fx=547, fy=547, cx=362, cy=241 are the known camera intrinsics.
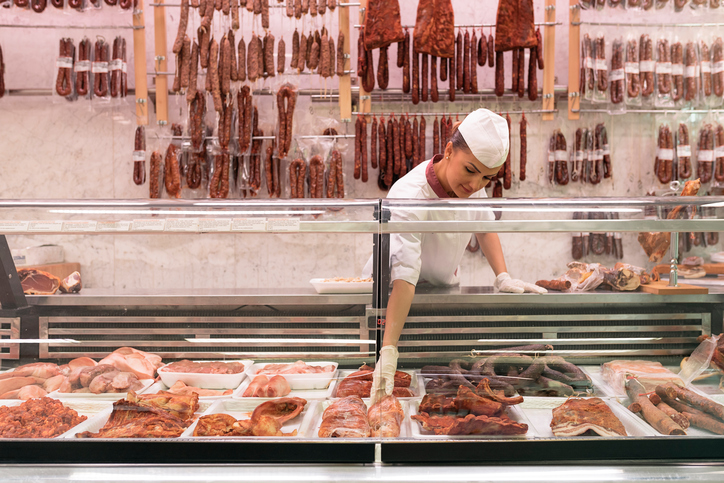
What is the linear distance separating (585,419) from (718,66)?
15.7ft

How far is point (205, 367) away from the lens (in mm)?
2172

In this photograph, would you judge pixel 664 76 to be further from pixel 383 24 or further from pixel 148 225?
pixel 148 225

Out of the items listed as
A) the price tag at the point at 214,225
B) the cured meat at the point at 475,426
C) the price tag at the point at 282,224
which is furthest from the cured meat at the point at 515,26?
the cured meat at the point at 475,426

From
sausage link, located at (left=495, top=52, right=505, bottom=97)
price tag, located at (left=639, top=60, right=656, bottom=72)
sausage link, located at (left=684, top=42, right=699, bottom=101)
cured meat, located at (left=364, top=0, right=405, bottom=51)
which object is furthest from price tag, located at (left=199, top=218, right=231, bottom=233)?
sausage link, located at (left=684, top=42, right=699, bottom=101)

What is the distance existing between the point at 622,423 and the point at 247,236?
1486mm

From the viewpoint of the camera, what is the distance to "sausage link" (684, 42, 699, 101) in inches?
205

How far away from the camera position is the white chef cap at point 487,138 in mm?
2646

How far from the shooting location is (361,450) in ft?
5.87

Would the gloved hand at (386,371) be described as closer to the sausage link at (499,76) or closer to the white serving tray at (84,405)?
the white serving tray at (84,405)

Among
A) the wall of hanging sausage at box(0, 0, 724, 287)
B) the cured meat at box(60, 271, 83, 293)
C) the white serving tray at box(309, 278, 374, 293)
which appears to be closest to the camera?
the white serving tray at box(309, 278, 374, 293)

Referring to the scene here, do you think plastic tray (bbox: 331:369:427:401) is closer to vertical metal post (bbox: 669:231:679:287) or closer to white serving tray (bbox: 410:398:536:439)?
white serving tray (bbox: 410:398:536:439)

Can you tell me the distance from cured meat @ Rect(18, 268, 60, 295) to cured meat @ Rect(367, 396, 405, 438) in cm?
146

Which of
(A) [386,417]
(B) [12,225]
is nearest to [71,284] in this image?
(B) [12,225]

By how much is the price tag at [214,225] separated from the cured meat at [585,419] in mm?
1342
